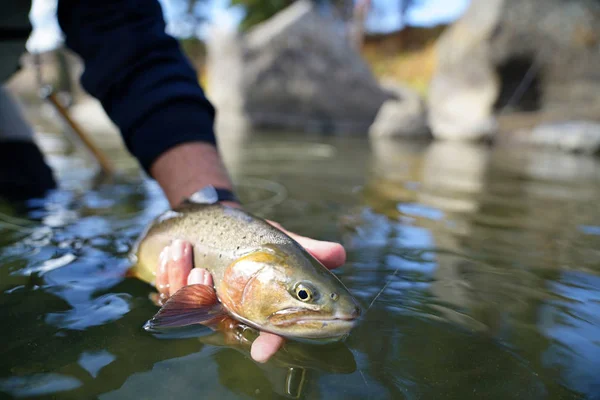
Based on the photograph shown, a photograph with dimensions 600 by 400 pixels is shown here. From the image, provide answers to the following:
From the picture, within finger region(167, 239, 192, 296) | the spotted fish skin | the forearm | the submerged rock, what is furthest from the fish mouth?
the submerged rock

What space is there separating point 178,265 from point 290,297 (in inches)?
22.4

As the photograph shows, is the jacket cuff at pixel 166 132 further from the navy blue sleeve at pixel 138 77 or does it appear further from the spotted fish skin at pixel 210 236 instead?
the spotted fish skin at pixel 210 236

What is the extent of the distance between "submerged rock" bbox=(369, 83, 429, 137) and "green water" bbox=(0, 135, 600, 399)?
8.18 m

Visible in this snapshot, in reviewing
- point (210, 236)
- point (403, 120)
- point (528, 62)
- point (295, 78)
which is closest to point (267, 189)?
point (210, 236)

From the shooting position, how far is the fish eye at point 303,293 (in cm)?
143

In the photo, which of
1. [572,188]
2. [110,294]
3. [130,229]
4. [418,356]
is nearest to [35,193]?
[130,229]

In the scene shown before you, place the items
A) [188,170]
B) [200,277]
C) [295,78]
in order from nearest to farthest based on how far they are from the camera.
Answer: [200,277]
[188,170]
[295,78]

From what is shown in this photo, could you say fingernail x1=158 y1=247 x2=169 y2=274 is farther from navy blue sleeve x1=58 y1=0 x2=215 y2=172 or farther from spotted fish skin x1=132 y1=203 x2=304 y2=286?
navy blue sleeve x1=58 y1=0 x2=215 y2=172

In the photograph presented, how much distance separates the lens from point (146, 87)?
2439mm

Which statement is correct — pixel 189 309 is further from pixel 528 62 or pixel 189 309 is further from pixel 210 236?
pixel 528 62

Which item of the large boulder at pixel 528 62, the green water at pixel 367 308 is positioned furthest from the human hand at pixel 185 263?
the large boulder at pixel 528 62

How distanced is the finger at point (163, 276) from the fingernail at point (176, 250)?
30 mm

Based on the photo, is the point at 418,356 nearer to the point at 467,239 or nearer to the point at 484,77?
the point at 467,239

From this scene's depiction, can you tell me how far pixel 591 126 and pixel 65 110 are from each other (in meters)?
10.4
